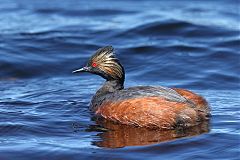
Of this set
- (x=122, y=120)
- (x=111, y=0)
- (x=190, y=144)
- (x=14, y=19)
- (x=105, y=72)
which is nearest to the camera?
(x=190, y=144)

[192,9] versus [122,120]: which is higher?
[192,9]

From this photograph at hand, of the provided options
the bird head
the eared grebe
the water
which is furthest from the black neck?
the water

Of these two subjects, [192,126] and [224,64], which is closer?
[192,126]

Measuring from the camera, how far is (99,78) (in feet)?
47.5

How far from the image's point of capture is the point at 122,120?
10.9m

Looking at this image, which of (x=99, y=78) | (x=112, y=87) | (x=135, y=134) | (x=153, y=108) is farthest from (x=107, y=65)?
(x=99, y=78)

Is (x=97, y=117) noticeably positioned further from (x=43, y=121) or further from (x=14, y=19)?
(x=14, y=19)

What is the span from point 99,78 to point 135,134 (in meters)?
4.03

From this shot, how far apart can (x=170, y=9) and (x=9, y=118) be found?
11618 millimetres

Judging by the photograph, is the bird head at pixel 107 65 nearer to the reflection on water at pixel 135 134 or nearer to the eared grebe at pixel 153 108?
the eared grebe at pixel 153 108

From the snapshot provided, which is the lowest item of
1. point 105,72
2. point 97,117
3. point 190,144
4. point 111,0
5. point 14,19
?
point 190,144

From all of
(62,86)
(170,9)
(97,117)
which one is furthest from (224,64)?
(170,9)

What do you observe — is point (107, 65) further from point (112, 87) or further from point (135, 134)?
point (135, 134)

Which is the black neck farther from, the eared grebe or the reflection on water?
the reflection on water
